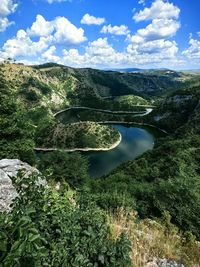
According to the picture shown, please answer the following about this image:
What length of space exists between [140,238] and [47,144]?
431 ft

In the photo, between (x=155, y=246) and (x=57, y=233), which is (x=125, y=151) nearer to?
(x=155, y=246)

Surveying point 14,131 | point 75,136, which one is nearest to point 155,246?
point 14,131

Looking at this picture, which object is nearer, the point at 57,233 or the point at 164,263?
the point at 57,233

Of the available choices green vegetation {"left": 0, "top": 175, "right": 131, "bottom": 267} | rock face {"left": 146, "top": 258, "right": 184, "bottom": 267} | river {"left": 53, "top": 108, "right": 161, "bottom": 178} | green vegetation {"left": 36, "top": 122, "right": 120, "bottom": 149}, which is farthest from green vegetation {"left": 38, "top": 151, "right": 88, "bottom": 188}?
green vegetation {"left": 36, "top": 122, "right": 120, "bottom": 149}

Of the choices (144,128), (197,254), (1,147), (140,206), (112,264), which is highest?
(112,264)

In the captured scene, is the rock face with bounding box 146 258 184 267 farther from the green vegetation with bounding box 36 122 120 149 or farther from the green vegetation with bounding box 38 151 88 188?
the green vegetation with bounding box 36 122 120 149

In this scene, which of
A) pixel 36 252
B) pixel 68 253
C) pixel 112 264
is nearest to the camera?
pixel 36 252

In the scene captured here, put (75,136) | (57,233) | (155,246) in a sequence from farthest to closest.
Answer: (75,136) < (155,246) < (57,233)

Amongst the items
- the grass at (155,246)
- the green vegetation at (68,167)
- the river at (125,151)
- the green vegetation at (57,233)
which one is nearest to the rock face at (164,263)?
the grass at (155,246)

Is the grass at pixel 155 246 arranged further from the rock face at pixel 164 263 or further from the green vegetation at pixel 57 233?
the green vegetation at pixel 57 233

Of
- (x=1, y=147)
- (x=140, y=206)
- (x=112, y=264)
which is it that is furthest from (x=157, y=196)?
(x=1, y=147)

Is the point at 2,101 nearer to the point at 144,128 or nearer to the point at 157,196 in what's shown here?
the point at 157,196

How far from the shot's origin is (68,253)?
4676 mm

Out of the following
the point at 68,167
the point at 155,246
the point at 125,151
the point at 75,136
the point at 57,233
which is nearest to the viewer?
the point at 57,233
